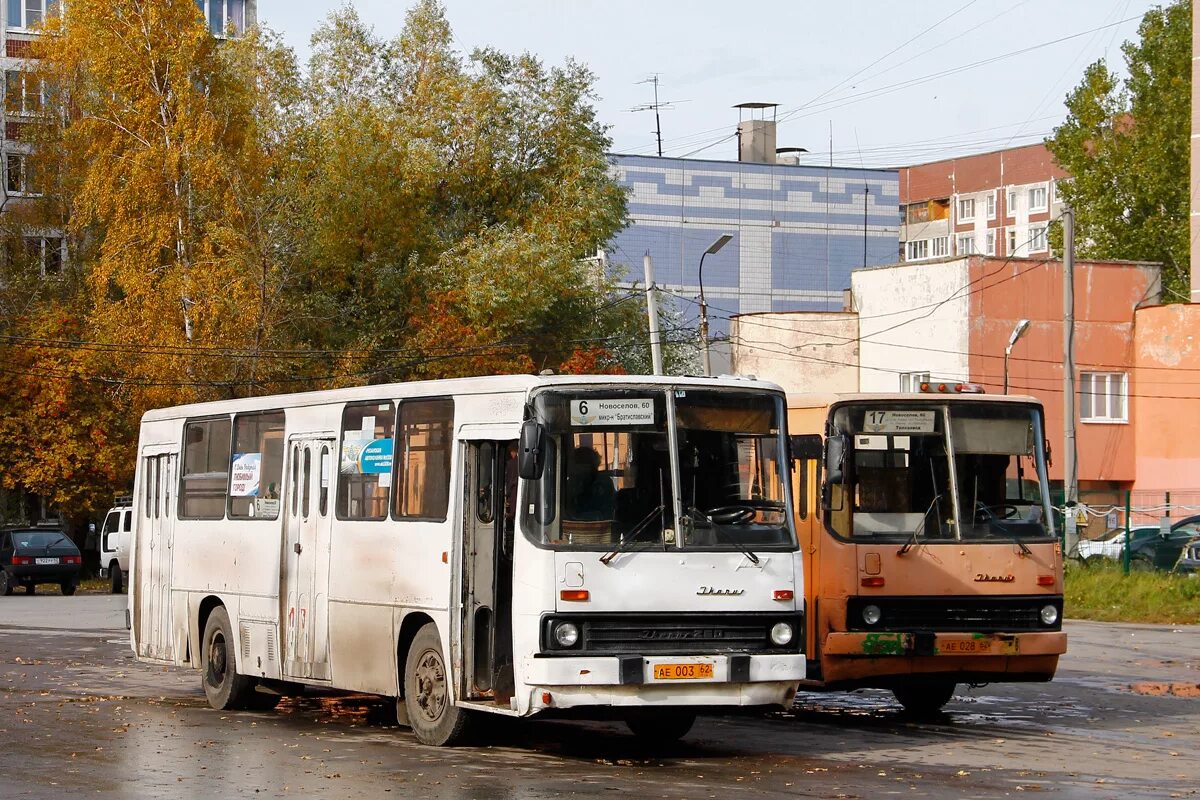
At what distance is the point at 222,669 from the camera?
17.5m

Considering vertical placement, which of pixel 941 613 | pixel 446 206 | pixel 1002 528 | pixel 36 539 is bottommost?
pixel 36 539

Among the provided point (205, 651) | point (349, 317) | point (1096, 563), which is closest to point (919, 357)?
point (349, 317)

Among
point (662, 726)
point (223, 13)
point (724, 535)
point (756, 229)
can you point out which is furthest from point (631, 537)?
point (756, 229)

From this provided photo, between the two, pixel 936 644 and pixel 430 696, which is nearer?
pixel 430 696

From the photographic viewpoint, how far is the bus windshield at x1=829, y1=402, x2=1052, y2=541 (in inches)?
618

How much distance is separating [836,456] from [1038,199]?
320 feet

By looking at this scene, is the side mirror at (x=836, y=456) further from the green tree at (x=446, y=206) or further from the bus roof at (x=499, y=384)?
the green tree at (x=446, y=206)

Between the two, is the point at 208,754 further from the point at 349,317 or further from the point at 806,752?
the point at 349,317

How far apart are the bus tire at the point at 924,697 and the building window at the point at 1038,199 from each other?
95.4 m

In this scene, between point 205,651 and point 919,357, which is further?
point 919,357

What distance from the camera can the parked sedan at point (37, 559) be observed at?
45438 mm

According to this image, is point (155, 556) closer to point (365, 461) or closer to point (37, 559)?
point (365, 461)

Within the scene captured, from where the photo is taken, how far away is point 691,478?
13062mm

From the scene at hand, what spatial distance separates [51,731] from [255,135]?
126 ft
